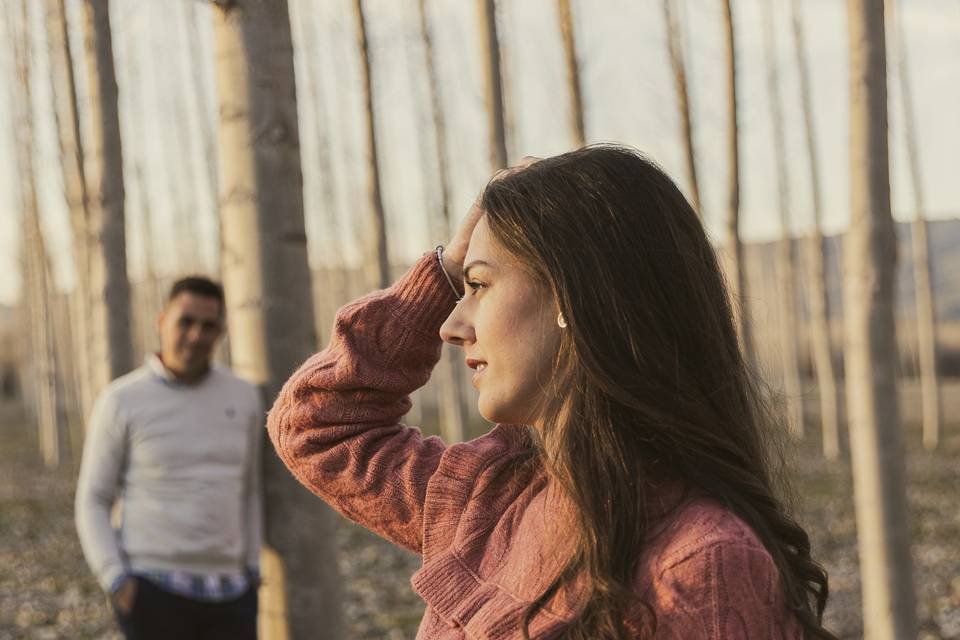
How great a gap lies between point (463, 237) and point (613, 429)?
56cm

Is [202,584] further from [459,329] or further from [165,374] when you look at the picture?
[459,329]

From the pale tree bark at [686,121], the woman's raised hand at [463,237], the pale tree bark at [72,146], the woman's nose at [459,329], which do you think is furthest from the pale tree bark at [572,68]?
the woman's nose at [459,329]

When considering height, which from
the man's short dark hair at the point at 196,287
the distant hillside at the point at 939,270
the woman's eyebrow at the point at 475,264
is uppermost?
the woman's eyebrow at the point at 475,264

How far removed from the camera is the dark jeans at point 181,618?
3656 mm

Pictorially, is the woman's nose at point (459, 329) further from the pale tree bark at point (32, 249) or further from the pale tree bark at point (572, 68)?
the pale tree bark at point (32, 249)

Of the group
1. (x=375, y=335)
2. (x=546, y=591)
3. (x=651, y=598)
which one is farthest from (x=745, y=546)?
(x=375, y=335)

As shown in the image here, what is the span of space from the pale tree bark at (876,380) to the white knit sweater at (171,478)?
2352 millimetres

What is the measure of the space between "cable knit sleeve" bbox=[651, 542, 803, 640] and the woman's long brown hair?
7 centimetres

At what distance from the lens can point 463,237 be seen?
69.2 inches

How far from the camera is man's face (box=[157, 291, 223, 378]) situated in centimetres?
397

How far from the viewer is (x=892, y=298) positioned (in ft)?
13.9

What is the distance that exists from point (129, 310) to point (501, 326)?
4.74m

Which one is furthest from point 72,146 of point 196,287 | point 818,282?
point 818,282

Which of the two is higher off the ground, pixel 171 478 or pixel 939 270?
pixel 171 478
